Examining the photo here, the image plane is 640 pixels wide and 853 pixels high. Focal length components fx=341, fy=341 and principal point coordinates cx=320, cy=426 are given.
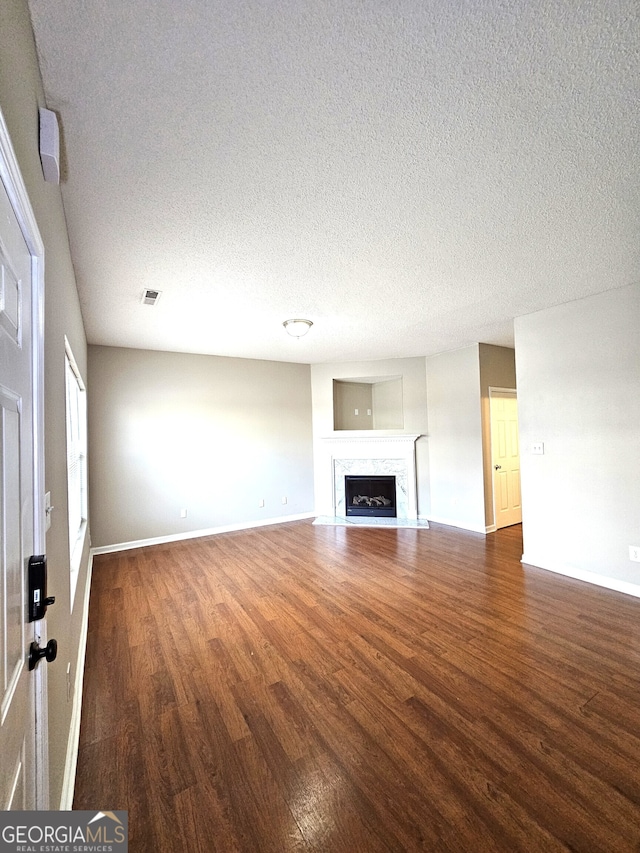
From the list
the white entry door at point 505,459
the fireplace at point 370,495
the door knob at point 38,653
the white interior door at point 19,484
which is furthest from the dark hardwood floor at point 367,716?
the fireplace at point 370,495

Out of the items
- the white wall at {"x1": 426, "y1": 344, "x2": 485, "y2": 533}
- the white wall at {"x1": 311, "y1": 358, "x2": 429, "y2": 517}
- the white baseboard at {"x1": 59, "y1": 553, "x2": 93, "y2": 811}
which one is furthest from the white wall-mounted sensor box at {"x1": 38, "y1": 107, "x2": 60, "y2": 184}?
the white wall at {"x1": 311, "y1": 358, "x2": 429, "y2": 517}

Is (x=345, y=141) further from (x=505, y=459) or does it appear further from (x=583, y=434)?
(x=505, y=459)

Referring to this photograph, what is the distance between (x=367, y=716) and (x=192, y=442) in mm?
4047

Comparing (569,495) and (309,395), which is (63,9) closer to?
(569,495)

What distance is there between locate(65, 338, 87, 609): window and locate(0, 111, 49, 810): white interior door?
1.37 metres

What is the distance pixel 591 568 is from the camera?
3.11 m

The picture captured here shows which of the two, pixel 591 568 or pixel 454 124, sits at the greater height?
pixel 454 124

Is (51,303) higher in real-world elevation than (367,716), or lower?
higher

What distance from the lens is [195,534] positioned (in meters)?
4.92

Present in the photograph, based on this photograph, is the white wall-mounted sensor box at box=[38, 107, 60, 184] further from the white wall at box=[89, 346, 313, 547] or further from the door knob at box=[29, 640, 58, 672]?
the white wall at box=[89, 346, 313, 547]

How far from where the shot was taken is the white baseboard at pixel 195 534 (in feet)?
14.2

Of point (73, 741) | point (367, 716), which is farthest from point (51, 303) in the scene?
point (367, 716)

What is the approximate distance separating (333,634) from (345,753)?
2.96ft

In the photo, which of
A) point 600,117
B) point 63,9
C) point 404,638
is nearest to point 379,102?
point 600,117
